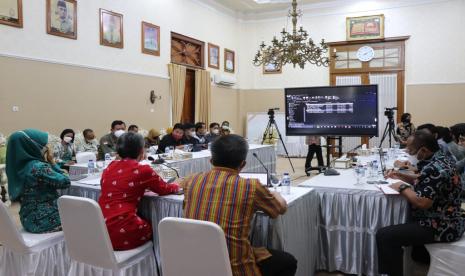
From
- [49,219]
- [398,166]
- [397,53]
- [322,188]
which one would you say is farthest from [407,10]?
[49,219]

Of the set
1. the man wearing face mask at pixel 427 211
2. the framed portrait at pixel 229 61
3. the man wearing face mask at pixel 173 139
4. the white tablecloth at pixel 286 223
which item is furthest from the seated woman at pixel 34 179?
the framed portrait at pixel 229 61

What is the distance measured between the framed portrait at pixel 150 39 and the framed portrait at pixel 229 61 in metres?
2.72

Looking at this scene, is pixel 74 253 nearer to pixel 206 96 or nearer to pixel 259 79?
pixel 206 96

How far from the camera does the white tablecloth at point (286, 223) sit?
228cm

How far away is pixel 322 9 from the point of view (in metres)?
10.6

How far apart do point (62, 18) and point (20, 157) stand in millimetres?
4514

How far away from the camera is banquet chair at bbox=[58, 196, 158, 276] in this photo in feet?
6.86

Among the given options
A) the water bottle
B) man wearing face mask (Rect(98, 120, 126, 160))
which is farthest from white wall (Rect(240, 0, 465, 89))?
the water bottle

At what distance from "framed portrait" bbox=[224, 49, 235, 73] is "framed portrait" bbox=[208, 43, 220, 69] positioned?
0.39m

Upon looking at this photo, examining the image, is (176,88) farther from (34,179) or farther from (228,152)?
(228,152)

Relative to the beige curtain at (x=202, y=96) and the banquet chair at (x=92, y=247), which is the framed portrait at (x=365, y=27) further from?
the banquet chair at (x=92, y=247)

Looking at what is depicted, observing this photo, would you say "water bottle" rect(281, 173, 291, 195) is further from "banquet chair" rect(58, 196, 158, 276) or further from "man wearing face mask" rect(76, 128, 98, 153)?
"man wearing face mask" rect(76, 128, 98, 153)

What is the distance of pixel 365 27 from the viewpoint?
1011cm

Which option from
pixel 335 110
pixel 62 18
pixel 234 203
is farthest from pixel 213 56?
pixel 234 203
